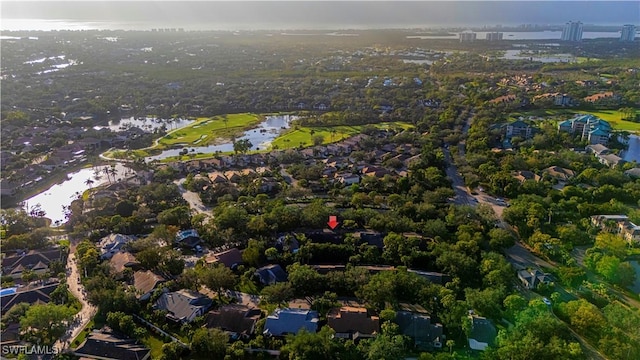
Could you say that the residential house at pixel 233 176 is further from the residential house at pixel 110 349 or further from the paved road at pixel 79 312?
the residential house at pixel 110 349

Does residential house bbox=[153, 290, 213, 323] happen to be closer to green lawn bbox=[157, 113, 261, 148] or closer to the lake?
green lawn bbox=[157, 113, 261, 148]

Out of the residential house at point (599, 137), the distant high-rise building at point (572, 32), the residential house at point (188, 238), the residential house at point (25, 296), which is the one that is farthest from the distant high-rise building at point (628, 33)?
the residential house at point (25, 296)

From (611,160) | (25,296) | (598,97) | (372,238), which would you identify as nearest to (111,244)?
(25,296)

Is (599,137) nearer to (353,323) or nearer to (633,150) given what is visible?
(633,150)

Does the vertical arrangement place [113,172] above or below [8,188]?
above

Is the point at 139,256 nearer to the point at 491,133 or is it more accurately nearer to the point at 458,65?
the point at 491,133

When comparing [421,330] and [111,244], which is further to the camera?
[111,244]
